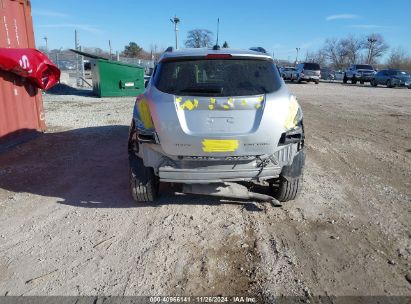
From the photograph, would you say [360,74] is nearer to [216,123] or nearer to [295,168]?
[295,168]

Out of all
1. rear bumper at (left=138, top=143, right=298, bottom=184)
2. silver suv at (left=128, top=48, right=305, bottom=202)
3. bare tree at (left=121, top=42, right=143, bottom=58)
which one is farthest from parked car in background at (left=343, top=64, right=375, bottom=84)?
bare tree at (left=121, top=42, right=143, bottom=58)

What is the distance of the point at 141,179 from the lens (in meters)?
4.17

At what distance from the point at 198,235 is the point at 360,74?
36256 millimetres

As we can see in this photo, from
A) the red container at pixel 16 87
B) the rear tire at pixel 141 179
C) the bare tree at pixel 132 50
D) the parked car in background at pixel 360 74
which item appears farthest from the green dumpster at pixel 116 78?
the bare tree at pixel 132 50

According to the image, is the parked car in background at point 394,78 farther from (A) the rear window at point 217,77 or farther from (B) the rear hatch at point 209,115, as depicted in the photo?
(B) the rear hatch at point 209,115

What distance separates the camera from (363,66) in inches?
1430

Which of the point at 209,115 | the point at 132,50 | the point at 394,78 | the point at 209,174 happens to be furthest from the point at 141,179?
the point at 132,50

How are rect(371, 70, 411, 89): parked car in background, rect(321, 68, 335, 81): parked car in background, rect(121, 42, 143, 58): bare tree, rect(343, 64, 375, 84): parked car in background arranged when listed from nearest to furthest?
rect(371, 70, 411, 89): parked car in background
rect(343, 64, 375, 84): parked car in background
rect(321, 68, 335, 81): parked car in background
rect(121, 42, 143, 58): bare tree

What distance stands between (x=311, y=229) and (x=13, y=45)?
265 inches

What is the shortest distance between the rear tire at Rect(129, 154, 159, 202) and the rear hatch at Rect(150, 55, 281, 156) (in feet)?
1.84

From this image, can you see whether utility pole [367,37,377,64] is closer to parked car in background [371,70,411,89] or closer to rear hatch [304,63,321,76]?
parked car in background [371,70,411,89]

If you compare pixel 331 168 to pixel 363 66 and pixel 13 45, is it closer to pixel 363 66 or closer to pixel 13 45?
pixel 13 45

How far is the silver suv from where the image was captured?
3672 mm

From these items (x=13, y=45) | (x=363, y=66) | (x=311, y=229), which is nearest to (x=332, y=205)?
(x=311, y=229)
